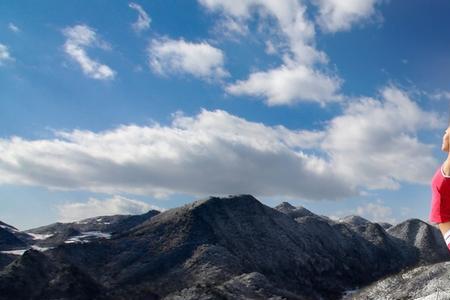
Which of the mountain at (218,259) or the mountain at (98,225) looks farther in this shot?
the mountain at (98,225)

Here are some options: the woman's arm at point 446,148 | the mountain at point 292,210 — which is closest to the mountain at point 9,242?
the mountain at point 292,210

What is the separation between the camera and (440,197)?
365cm

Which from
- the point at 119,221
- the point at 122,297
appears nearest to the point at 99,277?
the point at 122,297

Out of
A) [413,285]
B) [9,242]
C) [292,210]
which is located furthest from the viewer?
[292,210]

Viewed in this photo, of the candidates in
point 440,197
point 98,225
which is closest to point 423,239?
point 98,225

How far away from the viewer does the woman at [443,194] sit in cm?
357

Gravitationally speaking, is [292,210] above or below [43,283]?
above

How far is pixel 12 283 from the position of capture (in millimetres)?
49094

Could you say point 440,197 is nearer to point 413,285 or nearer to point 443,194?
point 443,194

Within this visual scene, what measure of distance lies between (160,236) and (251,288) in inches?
921

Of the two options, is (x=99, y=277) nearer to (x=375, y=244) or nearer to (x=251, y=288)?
(x=251, y=288)

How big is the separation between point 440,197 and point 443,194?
4 centimetres

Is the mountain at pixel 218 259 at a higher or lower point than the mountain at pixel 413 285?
higher

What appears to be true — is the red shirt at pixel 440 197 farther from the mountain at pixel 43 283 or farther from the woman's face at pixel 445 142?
the mountain at pixel 43 283
